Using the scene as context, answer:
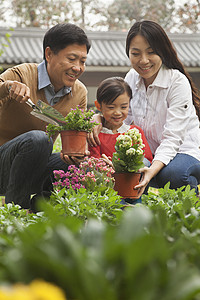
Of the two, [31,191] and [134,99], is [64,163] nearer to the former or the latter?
[31,191]

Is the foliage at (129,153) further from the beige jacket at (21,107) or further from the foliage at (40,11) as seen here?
the foliage at (40,11)

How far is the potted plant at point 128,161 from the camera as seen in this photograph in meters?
3.02

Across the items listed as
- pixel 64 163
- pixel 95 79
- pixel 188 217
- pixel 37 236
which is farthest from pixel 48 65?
pixel 95 79

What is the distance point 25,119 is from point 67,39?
2.15 ft

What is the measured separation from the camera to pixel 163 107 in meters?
3.82

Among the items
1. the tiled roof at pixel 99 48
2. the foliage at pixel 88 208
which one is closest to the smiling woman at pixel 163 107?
the foliage at pixel 88 208

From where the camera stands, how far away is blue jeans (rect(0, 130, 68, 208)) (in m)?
3.28

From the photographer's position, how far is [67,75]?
3.43m

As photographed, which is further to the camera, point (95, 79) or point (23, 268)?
point (95, 79)

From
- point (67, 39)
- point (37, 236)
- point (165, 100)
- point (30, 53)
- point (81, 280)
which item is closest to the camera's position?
point (81, 280)

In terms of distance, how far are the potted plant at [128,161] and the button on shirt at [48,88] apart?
0.76 metres

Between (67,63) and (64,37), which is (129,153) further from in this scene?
(64,37)

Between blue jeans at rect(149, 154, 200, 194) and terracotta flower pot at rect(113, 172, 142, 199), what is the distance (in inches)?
17.3

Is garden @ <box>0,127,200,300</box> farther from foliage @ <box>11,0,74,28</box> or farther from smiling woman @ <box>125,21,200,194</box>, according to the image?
foliage @ <box>11,0,74,28</box>
